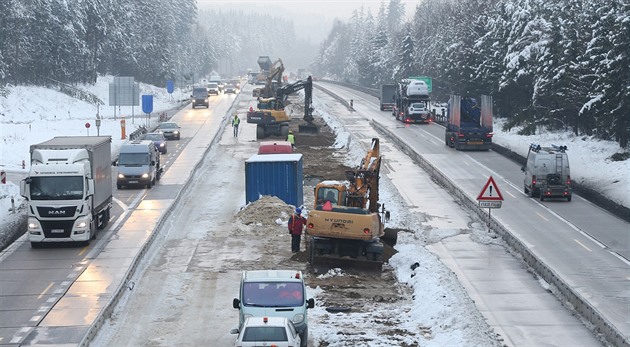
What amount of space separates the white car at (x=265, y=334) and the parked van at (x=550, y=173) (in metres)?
27.9

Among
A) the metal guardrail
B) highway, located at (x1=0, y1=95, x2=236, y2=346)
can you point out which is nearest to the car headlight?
highway, located at (x1=0, y1=95, x2=236, y2=346)

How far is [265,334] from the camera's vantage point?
1894 cm

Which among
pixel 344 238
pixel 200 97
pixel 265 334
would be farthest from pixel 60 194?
pixel 200 97

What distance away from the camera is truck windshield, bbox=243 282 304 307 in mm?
21656

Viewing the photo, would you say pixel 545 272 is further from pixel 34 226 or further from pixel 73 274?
pixel 34 226

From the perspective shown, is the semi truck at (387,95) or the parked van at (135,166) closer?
the parked van at (135,166)

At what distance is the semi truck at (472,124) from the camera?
64600 mm

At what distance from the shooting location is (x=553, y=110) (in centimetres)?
7169

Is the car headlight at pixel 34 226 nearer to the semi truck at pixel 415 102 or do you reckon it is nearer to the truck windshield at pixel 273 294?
the truck windshield at pixel 273 294

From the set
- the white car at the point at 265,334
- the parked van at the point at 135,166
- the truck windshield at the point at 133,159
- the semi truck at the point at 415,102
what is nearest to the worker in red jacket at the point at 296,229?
the white car at the point at 265,334

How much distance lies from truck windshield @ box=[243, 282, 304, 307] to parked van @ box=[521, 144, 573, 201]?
25.1 m

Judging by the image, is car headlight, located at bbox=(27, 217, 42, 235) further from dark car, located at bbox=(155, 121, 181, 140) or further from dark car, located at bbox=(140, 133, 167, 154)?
dark car, located at bbox=(155, 121, 181, 140)

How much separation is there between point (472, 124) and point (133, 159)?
1062 inches

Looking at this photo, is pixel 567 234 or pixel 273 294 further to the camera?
pixel 567 234
